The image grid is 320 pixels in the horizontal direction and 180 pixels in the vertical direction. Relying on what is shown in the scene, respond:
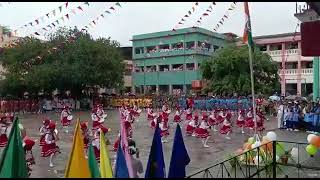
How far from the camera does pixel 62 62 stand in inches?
1610

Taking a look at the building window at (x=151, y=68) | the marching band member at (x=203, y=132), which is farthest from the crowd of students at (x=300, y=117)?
the building window at (x=151, y=68)

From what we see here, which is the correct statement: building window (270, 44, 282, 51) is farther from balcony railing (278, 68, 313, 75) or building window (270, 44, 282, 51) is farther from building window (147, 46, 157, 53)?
building window (147, 46, 157, 53)

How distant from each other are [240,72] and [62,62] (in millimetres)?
15651

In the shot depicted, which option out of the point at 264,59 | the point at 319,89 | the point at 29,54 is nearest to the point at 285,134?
the point at 319,89

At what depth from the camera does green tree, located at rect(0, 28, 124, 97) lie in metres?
39.7

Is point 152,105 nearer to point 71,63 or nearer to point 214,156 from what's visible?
point 71,63

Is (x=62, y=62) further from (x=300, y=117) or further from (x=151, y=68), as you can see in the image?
(x=300, y=117)

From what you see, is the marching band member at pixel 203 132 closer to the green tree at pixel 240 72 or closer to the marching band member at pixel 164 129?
the marching band member at pixel 164 129

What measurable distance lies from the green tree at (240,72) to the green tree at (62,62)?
9.32 metres

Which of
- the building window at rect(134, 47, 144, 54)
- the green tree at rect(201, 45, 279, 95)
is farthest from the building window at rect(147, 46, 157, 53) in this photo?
the green tree at rect(201, 45, 279, 95)

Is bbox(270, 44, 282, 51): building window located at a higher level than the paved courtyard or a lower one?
higher

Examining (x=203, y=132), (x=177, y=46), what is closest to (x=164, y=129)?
(x=203, y=132)

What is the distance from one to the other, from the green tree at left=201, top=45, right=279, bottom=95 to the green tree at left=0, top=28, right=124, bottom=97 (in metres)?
9.32

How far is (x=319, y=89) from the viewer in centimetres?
2495
